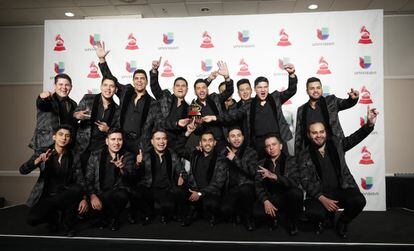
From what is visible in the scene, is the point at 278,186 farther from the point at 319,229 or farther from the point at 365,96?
the point at 365,96

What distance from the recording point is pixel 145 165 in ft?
11.0

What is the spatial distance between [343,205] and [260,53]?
2400 mm

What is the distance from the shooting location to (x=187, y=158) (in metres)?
3.74

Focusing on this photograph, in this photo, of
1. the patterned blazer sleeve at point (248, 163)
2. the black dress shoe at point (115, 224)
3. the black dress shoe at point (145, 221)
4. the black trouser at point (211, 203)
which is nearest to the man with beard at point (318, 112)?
the patterned blazer sleeve at point (248, 163)

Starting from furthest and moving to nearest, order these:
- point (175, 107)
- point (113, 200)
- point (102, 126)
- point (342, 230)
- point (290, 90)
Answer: point (175, 107)
point (290, 90)
point (102, 126)
point (113, 200)
point (342, 230)

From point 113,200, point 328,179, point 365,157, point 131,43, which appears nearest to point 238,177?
point 328,179

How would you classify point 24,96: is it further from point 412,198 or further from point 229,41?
point 412,198

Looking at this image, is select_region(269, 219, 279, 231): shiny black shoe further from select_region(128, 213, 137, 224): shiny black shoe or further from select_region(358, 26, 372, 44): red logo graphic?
select_region(358, 26, 372, 44): red logo graphic

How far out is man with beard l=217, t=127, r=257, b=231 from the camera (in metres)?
3.12

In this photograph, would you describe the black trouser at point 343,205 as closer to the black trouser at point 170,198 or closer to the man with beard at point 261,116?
the man with beard at point 261,116

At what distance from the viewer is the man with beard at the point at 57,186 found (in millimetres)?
2920

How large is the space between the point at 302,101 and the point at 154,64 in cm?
217

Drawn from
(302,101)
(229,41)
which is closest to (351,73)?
(302,101)

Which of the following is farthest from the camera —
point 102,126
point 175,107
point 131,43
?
point 131,43
